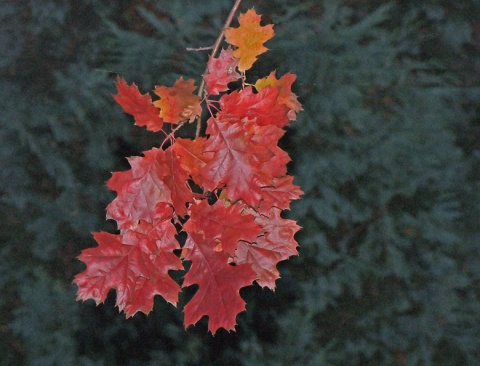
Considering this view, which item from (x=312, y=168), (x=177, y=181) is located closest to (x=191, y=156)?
(x=177, y=181)

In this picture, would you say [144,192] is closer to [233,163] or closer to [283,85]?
[233,163]

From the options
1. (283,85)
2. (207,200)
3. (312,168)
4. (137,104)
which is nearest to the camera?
(137,104)

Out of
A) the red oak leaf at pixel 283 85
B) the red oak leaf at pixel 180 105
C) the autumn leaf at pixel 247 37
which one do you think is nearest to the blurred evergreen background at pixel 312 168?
the red oak leaf at pixel 283 85

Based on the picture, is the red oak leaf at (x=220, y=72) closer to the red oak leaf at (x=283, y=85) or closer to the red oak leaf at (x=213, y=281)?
the red oak leaf at (x=283, y=85)

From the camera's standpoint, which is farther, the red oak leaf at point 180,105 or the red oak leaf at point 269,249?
the red oak leaf at point 269,249

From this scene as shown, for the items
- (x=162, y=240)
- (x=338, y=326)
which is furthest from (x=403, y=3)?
(x=162, y=240)

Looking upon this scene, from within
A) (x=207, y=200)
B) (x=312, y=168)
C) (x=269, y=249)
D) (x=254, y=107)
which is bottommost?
(x=312, y=168)

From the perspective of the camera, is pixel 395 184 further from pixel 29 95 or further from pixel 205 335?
pixel 29 95
